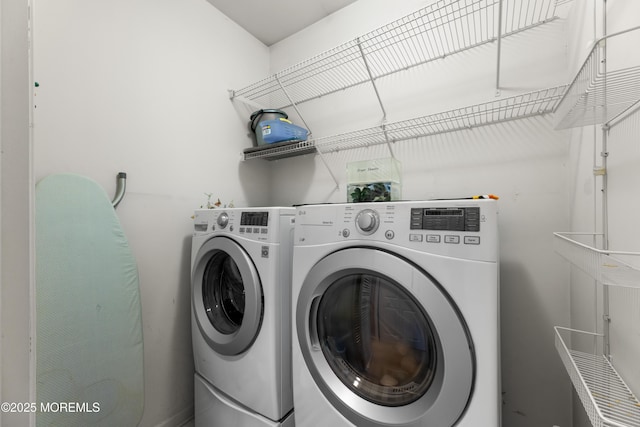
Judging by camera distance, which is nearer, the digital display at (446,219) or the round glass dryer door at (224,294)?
the digital display at (446,219)

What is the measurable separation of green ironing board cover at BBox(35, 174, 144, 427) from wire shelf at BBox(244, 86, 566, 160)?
999 mm

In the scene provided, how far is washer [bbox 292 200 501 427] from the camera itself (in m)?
0.64

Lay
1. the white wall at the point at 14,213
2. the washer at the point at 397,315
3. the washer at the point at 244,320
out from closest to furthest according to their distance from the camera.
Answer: the white wall at the point at 14,213 → the washer at the point at 397,315 → the washer at the point at 244,320

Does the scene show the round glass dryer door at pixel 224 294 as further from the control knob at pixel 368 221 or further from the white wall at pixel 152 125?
the control knob at pixel 368 221

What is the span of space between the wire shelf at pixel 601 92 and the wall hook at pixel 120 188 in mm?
1664

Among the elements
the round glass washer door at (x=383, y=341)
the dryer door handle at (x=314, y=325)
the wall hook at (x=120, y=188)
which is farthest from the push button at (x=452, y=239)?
the wall hook at (x=120, y=188)

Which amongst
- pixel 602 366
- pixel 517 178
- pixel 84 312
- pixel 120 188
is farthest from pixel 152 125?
pixel 602 366

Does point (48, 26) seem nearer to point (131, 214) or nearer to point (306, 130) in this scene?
point (131, 214)

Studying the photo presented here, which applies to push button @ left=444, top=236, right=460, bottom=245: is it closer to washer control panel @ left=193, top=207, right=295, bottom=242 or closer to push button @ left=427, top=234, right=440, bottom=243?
push button @ left=427, top=234, right=440, bottom=243

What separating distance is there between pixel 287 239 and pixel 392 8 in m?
1.54

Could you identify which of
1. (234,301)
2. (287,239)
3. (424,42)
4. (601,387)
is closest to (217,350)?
(234,301)

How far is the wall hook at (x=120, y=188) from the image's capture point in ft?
3.80

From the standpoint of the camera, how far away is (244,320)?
1.07 metres

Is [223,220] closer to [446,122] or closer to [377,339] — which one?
[377,339]
